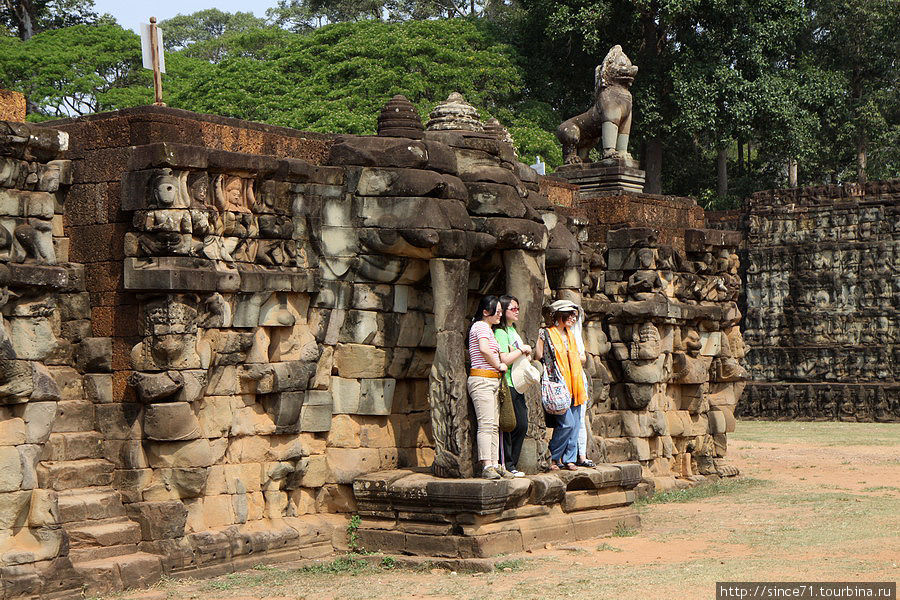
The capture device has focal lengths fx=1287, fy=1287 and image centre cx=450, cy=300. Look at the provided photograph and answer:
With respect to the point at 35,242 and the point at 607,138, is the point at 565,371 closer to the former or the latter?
the point at 35,242

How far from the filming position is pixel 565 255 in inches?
557

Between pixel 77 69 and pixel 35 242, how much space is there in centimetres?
2671

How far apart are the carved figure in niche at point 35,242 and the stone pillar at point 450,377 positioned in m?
3.63

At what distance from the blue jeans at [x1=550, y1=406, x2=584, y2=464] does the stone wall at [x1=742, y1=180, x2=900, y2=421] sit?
20.0m

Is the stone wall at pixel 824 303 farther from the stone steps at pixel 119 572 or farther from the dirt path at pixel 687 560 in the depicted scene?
the stone steps at pixel 119 572

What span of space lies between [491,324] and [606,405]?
544cm

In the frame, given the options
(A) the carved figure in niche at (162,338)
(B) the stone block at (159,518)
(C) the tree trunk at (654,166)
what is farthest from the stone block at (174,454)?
(C) the tree trunk at (654,166)

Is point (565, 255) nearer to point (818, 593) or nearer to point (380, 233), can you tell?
point (380, 233)

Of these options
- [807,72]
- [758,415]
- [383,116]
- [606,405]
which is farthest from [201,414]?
[807,72]

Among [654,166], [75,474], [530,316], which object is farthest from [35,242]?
[654,166]

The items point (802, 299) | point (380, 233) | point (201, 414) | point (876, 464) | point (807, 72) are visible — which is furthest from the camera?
point (807, 72)

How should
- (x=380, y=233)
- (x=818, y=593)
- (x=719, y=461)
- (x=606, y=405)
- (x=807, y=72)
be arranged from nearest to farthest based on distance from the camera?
1. (x=818, y=593)
2. (x=380, y=233)
3. (x=606, y=405)
4. (x=719, y=461)
5. (x=807, y=72)

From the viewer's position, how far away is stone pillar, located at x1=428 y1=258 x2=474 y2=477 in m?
11.9

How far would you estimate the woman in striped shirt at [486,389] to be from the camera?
11.9m
